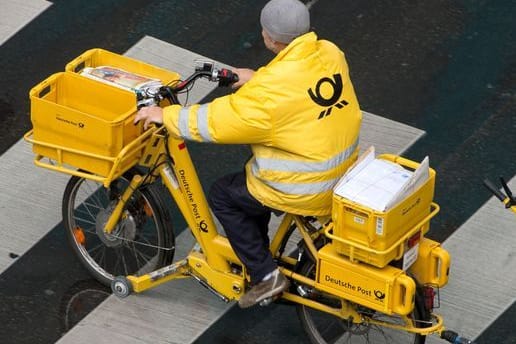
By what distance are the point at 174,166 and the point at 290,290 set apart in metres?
1.03

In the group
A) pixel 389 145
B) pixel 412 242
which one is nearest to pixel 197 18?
pixel 389 145

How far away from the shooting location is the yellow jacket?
8266mm

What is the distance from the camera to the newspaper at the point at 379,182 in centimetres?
820

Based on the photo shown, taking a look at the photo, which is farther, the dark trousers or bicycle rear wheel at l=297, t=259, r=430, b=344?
bicycle rear wheel at l=297, t=259, r=430, b=344

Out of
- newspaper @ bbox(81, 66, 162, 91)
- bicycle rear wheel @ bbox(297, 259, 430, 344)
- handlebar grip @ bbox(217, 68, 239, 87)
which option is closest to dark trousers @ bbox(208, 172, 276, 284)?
bicycle rear wheel @ bbox(297, 259, 430, 344)

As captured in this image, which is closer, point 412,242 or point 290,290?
point 412,242

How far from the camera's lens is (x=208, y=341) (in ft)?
31.1

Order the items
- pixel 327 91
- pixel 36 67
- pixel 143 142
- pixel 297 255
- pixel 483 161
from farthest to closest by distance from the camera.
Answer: pixel 36 67
pixel 483 161
pixel 297 255
pixel 143 142
pixel 327 91

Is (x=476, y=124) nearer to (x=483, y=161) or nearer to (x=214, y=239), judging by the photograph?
(x=483, y=161)

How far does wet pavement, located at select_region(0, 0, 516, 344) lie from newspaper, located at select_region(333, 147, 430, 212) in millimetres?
1485

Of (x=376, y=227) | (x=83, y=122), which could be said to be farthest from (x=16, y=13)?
(x=376, y=227)

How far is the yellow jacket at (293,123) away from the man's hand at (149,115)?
0.39 feet

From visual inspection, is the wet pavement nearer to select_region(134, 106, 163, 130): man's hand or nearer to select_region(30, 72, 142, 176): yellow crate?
select_region(30, 72, 142, 176): yellow crate

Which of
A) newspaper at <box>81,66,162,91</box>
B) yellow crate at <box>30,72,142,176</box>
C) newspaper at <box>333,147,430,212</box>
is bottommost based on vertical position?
yellow crate at <box>30,72,142,176</box>
